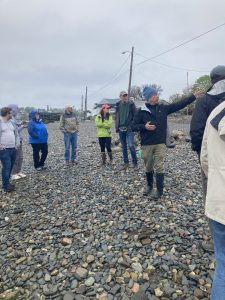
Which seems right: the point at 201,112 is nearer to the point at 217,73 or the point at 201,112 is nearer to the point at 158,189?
the point at 217,73

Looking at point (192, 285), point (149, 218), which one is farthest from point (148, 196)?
point (192, 285)

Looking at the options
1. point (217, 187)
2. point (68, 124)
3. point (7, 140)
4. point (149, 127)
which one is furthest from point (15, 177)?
point (217, 187)

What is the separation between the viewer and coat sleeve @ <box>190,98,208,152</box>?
3.83 meters

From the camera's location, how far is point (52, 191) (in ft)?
27.2

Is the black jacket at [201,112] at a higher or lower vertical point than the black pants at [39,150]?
higher

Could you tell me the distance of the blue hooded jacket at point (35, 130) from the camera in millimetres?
9516

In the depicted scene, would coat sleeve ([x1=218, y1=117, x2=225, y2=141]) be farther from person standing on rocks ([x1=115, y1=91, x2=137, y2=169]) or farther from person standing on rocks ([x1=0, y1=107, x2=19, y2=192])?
person standing on rocks ([x1=0, y1=107, x2=19, y2=192])

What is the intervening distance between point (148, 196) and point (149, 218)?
1.12m

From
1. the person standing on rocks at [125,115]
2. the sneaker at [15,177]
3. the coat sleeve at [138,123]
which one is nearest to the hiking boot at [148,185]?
the coat sleeve at [138,123]

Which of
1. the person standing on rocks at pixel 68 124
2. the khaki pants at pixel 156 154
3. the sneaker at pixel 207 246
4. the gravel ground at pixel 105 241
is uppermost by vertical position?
the person standing on rocks at pixel 68 124

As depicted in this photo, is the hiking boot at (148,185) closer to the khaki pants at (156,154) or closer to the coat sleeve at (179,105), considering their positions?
the khaki pants at (156,154)

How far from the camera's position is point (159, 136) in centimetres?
625

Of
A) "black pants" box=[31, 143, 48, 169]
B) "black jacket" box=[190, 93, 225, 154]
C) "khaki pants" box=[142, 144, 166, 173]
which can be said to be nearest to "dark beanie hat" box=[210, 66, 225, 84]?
"black jacket" box=[190, 93, 225, 154]

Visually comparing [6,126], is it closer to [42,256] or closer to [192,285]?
[42,256]
